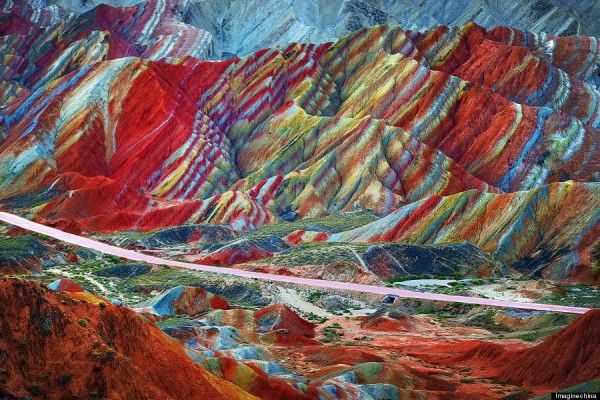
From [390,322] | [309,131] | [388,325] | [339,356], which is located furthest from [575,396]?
[309,131]

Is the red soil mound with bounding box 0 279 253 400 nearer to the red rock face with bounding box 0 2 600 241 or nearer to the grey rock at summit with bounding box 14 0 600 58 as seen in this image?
the red rock face with bounding box 0 2 600 241

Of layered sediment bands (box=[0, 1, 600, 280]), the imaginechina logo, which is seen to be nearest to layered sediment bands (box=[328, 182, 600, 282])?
layered sediment bands (box=[0, 1, 600, 280])

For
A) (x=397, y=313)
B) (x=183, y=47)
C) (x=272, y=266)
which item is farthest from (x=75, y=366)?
(x=183, y=47)

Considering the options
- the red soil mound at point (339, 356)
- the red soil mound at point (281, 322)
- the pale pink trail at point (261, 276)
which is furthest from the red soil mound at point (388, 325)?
the red soil mound at point (339, 356)

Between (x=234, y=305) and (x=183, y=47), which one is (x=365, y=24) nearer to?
(x=183, y=47)

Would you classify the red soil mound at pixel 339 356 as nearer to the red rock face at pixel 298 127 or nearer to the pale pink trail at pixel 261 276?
the pale pink trail at pixel 261 276
